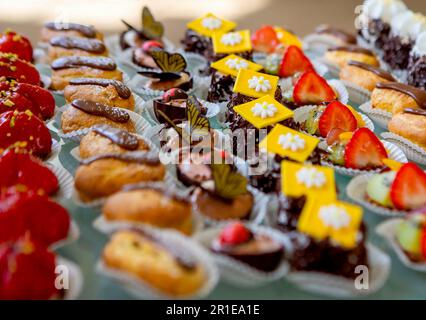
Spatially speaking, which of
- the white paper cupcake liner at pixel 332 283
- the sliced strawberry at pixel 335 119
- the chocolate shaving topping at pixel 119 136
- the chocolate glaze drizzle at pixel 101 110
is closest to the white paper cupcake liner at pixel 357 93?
the sliced strawberry at pixel 335 119

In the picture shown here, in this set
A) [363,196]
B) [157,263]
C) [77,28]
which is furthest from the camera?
[77,28]

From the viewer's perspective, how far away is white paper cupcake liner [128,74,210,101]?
3.13 m

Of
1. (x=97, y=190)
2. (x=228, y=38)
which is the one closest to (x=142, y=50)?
(x=228, y=38)

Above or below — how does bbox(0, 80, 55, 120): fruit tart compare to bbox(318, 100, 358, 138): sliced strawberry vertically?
above

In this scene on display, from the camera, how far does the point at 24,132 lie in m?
2.43

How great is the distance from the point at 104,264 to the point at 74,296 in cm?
14

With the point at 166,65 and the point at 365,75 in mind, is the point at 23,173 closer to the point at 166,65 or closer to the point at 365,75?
the point at 166,65

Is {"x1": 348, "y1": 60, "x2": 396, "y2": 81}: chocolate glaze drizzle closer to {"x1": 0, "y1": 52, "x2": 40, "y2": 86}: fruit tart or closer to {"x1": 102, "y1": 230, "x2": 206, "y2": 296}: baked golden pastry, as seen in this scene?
{"x1": 0, "y1": 52, "x2": 40, "y2": 86}: fruit tart

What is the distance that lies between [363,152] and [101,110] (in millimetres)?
1123

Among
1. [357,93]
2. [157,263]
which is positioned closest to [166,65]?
[357,93]

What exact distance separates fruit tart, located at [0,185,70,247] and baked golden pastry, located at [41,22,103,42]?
65.5 inches

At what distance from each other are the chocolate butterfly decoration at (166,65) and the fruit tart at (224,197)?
105cm

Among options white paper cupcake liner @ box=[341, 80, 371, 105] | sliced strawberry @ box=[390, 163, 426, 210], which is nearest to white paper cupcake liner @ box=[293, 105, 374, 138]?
white paper cupcake liner @ box=[341, 80, 371, 105]
